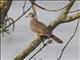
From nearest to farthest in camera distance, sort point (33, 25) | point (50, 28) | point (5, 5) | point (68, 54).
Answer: point (5, 5), point (50, 28), point (33, 25), point (68, 54)

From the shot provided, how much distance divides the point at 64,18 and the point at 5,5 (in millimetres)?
224

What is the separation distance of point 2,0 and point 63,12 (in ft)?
0.78

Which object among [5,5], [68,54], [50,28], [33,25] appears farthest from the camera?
[68,54]

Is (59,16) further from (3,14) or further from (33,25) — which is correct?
(33,25)

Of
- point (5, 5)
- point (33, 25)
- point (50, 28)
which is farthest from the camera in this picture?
point (33, 25)

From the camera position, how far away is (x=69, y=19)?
1273mm

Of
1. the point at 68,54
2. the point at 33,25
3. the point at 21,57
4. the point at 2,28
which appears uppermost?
the point at 2,28

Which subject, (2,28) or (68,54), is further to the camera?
(68,54)

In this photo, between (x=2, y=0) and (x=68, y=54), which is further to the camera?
(x=68, y=54)

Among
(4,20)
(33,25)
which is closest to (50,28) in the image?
(4,20)

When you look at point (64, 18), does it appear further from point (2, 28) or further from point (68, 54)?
point (68, 54)

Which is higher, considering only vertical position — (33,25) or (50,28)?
(50,28)

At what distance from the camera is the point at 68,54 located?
2.86 meters

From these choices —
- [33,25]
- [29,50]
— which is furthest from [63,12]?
[33,25]
